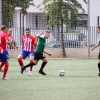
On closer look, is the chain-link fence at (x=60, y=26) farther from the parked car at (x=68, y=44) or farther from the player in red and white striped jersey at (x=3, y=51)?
the player in red and white striped jersey at (x=3, y=51)

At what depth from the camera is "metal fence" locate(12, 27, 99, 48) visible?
3266cm

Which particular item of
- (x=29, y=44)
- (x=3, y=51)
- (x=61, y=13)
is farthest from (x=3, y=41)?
(x=61, y=13)

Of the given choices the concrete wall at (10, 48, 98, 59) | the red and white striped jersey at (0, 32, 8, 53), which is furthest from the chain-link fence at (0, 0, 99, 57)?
the red and white striped jersey at (0, 32, 8, 53)

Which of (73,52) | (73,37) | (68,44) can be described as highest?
(73,37)

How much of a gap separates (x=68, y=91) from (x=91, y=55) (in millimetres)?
20322

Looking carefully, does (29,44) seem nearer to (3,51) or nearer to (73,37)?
(3,51)

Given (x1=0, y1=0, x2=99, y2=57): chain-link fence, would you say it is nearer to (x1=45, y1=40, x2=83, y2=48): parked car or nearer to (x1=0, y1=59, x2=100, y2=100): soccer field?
(x1=45, y1=40, x2=83, y2=48): parked car

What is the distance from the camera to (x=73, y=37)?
1297 inches

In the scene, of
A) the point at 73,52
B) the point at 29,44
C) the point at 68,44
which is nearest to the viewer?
the point at 29,44

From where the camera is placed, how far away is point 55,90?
1301 centimetres

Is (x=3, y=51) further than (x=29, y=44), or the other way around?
(x=29, y=44)

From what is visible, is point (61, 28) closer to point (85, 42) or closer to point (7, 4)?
point (85, 42)

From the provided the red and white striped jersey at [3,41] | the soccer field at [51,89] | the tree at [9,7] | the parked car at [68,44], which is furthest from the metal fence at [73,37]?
the soccer field at [51,89]

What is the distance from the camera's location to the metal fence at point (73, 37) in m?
32.7
